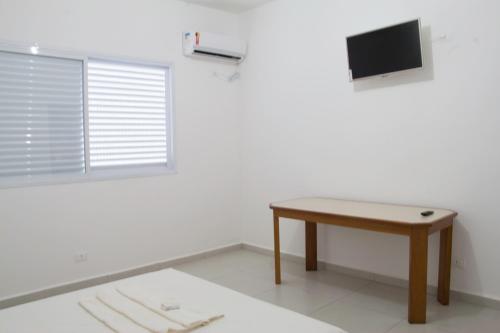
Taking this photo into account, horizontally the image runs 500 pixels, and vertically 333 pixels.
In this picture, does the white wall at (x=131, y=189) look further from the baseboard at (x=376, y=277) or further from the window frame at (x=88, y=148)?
the baseboard at (x=376, y=277)

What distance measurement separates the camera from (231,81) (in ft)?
15.6

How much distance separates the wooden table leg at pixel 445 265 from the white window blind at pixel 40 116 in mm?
3102

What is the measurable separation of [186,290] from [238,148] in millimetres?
2822

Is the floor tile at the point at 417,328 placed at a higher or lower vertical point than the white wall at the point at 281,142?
lower

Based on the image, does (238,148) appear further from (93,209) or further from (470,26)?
(470,26)

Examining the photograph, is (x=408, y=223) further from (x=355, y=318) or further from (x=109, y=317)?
(x=109, y=317)

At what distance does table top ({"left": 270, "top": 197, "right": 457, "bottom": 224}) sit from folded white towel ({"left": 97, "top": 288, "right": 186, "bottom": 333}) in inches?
66.9

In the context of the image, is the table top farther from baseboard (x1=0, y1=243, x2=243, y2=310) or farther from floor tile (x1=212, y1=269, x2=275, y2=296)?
baseboard (x1=0, y1=243, x2=243, y2=310)

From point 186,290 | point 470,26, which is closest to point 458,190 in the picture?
point 470,26

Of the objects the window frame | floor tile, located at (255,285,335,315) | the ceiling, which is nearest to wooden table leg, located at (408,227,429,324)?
floor tile, located at (255,285,335,315)

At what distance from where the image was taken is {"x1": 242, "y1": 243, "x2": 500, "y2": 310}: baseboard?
9.82 feet

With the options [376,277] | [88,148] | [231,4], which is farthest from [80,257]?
[231,4]

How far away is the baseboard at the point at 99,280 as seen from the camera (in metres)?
3.25

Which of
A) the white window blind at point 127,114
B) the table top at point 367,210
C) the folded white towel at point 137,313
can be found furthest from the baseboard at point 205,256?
the folded white towel at point 137,313
